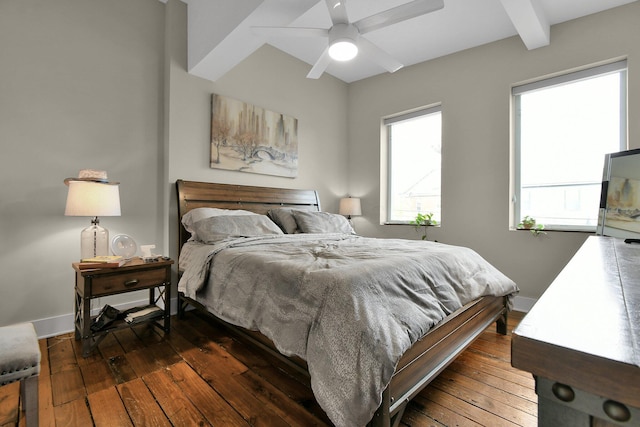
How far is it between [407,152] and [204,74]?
2.77m

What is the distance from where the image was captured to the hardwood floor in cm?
145

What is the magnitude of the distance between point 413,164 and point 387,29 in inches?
67.4

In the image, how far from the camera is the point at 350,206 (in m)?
4.38

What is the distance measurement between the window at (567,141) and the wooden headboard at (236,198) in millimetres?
2486

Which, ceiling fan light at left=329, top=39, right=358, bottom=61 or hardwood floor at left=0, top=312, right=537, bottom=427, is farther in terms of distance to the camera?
ceiling fan light at left=329, top=39, right=358, bottom=61

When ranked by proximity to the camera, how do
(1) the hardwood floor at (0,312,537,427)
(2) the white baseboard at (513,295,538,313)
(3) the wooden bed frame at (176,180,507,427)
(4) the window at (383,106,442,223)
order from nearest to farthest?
(3) the wooden bed frame at (176,180,507,427)
(1) the hardwood floor at (0,312,537,427)
(2) the white baseboard at (513,295,538,313)
(4) the window at (383,106,442,223)

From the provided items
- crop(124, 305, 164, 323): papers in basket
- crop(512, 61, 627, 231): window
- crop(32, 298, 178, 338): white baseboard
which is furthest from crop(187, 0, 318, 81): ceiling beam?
crop(512, 61, 627, 231): window

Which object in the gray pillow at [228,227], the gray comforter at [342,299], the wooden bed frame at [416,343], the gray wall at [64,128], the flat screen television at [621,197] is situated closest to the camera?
the gray comforter at [342,299]

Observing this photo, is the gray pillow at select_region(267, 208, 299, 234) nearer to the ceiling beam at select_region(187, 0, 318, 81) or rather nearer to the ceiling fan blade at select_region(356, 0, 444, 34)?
the ceiling beam at select_region(187, 0, 318, 81)

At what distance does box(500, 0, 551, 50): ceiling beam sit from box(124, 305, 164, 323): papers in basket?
3.69 m

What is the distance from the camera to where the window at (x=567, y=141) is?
2.89 m

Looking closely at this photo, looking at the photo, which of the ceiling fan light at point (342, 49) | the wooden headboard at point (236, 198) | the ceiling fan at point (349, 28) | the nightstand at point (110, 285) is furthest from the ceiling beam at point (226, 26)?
the nightstand at point (110, 285)

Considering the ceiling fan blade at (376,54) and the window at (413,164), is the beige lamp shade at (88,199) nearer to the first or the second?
the ceiling fan blade at (376,54)

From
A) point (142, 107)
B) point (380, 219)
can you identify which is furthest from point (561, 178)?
point (142, 107)
